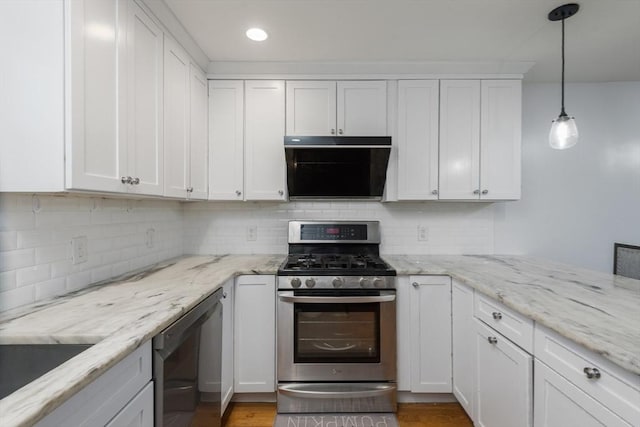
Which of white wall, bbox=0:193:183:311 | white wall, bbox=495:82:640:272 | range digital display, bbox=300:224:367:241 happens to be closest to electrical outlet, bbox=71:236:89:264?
white wall, bbox=0:193:183:311

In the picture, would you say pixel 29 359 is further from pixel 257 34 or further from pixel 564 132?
pixel 564 132

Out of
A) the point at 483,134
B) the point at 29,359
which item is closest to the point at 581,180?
the point at 483,134

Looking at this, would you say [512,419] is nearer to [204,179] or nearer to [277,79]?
[204,179]

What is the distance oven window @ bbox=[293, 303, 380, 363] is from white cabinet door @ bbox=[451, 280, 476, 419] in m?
0.51

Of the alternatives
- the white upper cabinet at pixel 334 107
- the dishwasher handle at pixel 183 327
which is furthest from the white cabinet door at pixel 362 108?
the dishwasher handle at pixel 183 327

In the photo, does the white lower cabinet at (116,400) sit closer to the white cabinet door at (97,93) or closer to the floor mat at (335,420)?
the white cabinet door at (97,93)

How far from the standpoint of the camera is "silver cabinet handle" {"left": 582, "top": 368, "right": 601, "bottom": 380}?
88cm

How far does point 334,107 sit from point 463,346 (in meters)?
1.90

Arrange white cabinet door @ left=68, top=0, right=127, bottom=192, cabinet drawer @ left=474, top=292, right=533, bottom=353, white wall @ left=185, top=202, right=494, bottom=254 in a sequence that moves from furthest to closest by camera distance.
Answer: white wall @ left=185, top=202, right=494, bottom=254, cabinet drawer @ left=474, top=292, right=533, bottom=353, white cabinet door @ left=68, top=0, right=127, bottom=192

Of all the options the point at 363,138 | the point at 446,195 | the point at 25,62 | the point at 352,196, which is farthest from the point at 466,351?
the point at 25,62

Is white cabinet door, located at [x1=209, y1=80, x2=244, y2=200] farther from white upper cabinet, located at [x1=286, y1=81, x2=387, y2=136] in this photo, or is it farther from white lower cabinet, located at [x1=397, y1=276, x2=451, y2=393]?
white lower cabinet, located at [x1=397, y1=276, x2=451, y2=393]

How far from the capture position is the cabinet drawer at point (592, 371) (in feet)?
2.61

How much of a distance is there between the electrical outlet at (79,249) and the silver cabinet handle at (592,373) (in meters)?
2.09

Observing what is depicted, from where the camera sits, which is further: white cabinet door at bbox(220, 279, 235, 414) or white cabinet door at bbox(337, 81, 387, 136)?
white cabinet door at bbox(337, 81, 387, 136)
